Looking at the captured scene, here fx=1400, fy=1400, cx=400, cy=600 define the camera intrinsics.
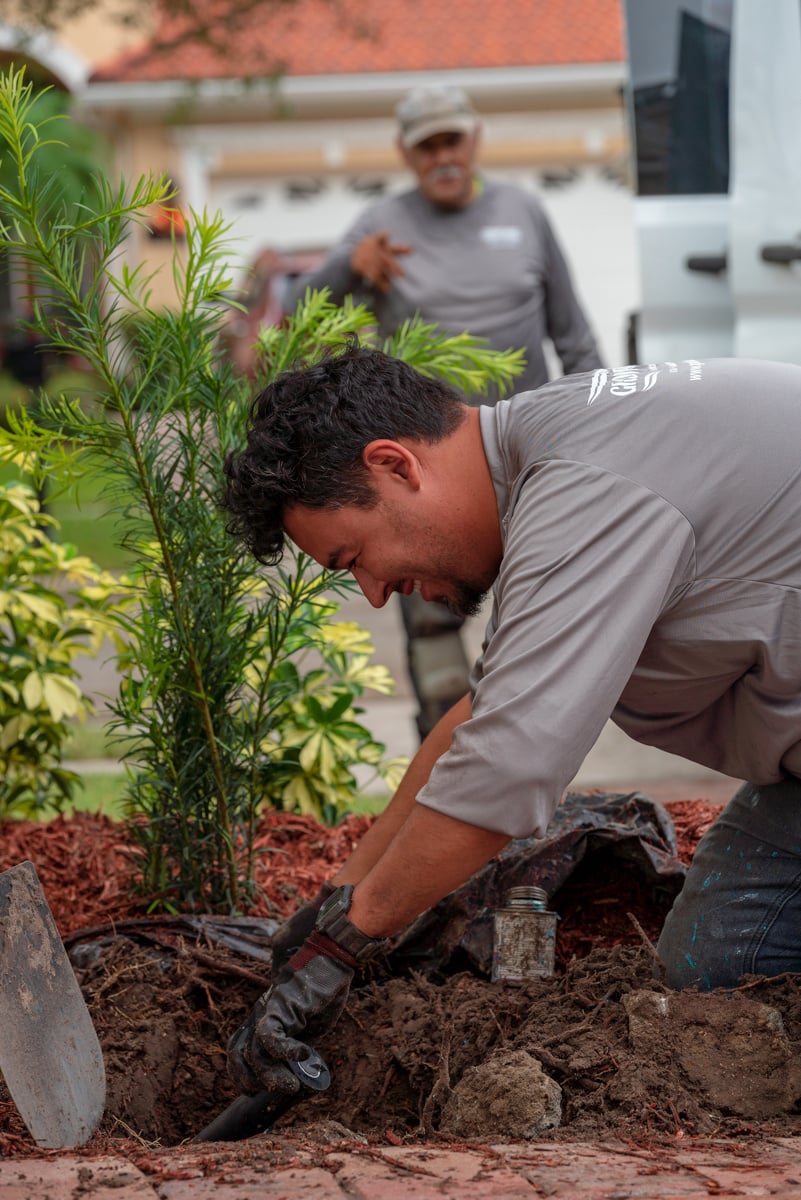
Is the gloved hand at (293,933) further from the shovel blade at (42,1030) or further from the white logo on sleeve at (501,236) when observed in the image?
the white logo on sleeve at (501,236)

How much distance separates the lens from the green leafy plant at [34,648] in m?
4.11

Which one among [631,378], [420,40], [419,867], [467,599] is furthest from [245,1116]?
[420,40]

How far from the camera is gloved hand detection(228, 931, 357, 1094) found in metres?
2.35

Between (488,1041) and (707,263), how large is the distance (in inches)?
118

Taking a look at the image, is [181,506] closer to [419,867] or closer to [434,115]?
[419,867]

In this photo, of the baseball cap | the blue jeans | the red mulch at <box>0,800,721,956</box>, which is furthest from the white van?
the blue jeans

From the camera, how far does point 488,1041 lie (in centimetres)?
264

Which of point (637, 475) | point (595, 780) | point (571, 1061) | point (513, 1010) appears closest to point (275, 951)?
point (513, 1010)

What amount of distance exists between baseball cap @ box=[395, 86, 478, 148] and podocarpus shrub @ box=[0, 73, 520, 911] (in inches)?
76.9

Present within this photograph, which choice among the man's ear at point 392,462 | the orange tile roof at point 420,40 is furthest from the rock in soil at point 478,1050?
the orange tile roof at point 420,40

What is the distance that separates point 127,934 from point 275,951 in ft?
1.68

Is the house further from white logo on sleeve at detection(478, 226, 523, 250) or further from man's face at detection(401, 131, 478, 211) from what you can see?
white logo on sleeve at detection(478, 226, 523, 250)

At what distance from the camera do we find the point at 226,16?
1370 cm

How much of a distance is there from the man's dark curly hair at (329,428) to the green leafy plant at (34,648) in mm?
1696
